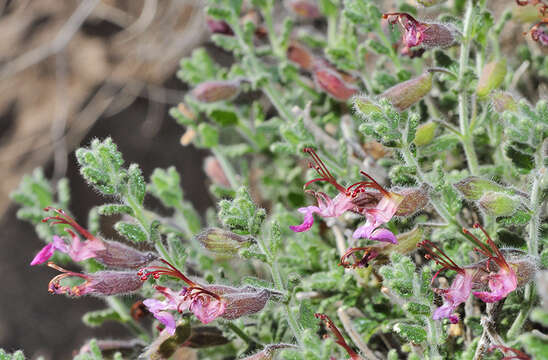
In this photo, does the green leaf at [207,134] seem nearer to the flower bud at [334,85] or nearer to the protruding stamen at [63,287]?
the flower bud at [334,85]

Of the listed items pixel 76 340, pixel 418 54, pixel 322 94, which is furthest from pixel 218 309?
pixel 76 340

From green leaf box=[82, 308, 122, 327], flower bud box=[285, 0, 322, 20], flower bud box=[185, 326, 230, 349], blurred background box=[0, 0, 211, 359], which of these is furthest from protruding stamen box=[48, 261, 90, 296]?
blurred background box=[0, 0, 211, 359]

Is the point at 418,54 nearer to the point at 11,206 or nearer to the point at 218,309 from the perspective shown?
the point at 218,309

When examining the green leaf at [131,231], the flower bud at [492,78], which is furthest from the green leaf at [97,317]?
the flower bud at [492,78]

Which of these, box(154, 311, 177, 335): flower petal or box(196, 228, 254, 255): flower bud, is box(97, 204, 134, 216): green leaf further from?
box(154, 311, 177, 335): flower petal

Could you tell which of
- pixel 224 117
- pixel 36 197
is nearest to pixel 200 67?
pixel 224 117

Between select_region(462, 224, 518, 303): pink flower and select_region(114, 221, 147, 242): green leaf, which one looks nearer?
select_region(462, 224, 518, 303): pink flower

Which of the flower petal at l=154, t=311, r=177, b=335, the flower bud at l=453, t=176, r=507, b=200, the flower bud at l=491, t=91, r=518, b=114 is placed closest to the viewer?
the flower petal at l=154, t=311, r=177, b=335
